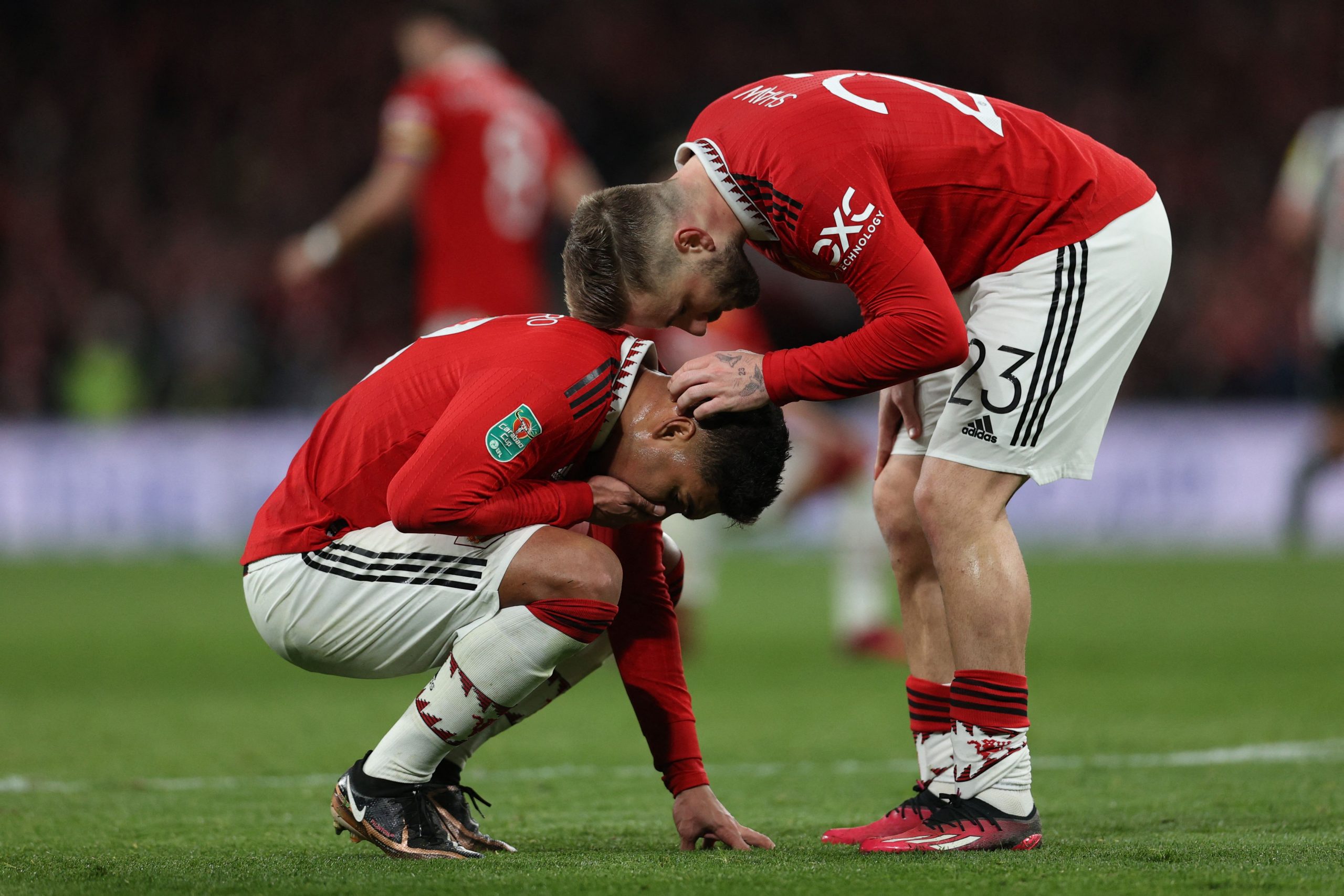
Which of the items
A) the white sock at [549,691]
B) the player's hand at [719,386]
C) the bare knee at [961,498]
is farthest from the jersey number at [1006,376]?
the white sock at [549,691]

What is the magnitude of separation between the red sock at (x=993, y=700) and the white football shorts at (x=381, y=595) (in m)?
0.95

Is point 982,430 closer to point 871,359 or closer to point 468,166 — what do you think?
point 871,359

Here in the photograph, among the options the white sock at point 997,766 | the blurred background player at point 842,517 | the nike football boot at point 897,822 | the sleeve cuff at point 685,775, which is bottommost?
the blurred background player at point 842,517

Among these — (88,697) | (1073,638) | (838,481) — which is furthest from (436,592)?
(1073,638)

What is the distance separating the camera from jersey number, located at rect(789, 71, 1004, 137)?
3238 mm

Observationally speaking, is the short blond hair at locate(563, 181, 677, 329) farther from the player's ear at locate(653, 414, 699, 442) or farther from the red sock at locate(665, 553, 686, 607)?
the red sock at locate(665, 553, 686, 607)

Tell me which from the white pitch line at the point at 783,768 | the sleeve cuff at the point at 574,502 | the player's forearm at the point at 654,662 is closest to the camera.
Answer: the sleeve cuff at the point at 574,502

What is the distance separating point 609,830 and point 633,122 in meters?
15.1

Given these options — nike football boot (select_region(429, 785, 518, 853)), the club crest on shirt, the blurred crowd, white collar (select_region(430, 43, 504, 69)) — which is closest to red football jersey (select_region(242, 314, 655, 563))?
the club crest on shirt

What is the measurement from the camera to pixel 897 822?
3.29 m

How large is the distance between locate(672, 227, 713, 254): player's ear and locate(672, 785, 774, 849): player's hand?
3.60 feet

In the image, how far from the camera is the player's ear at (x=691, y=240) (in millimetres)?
3191

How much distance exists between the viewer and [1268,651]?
285 inches

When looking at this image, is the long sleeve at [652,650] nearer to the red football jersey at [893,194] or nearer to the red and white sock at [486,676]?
the red and white sock at [486,676]
